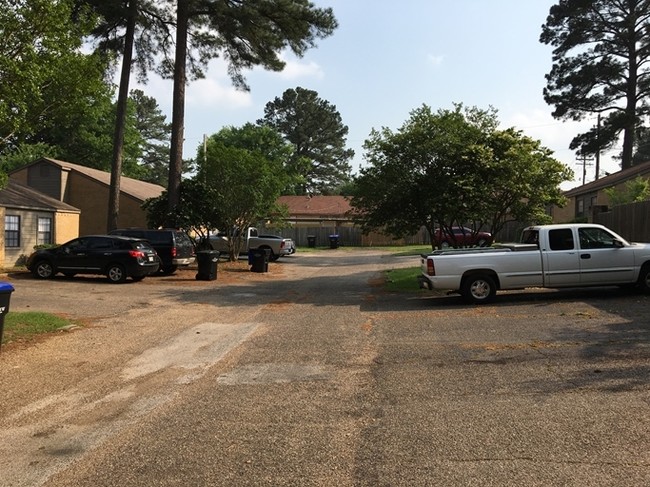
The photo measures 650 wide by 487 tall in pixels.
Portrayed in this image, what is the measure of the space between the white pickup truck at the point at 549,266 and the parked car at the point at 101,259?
10.4 m

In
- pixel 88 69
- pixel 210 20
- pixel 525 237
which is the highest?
pixel 210 20

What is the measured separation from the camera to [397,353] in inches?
315

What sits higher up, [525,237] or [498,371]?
[525,237]

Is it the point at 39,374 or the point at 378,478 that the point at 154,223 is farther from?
the point at 378,478

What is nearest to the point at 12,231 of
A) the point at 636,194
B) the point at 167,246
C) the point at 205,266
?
the point at 167,246

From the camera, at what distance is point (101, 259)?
18516 mm

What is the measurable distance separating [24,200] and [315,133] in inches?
2224

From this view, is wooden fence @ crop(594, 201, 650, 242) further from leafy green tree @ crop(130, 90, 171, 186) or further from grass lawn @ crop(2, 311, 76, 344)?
leafy green tree @ crop(130, 90, 171, 186)

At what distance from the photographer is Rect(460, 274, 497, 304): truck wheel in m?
12.6

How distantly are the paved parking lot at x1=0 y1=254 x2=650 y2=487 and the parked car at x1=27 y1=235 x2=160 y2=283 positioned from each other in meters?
7.19

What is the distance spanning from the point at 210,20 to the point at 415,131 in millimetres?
Answer: 15858

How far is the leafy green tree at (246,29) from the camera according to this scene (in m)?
25.6

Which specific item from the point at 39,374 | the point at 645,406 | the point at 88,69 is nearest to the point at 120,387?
the point at 39,374

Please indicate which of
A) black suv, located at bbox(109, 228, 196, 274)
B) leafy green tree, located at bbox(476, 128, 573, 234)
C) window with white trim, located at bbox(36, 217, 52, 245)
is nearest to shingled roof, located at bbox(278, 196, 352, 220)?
window with white trim, located at bbox(36, 217, 52, 245)
